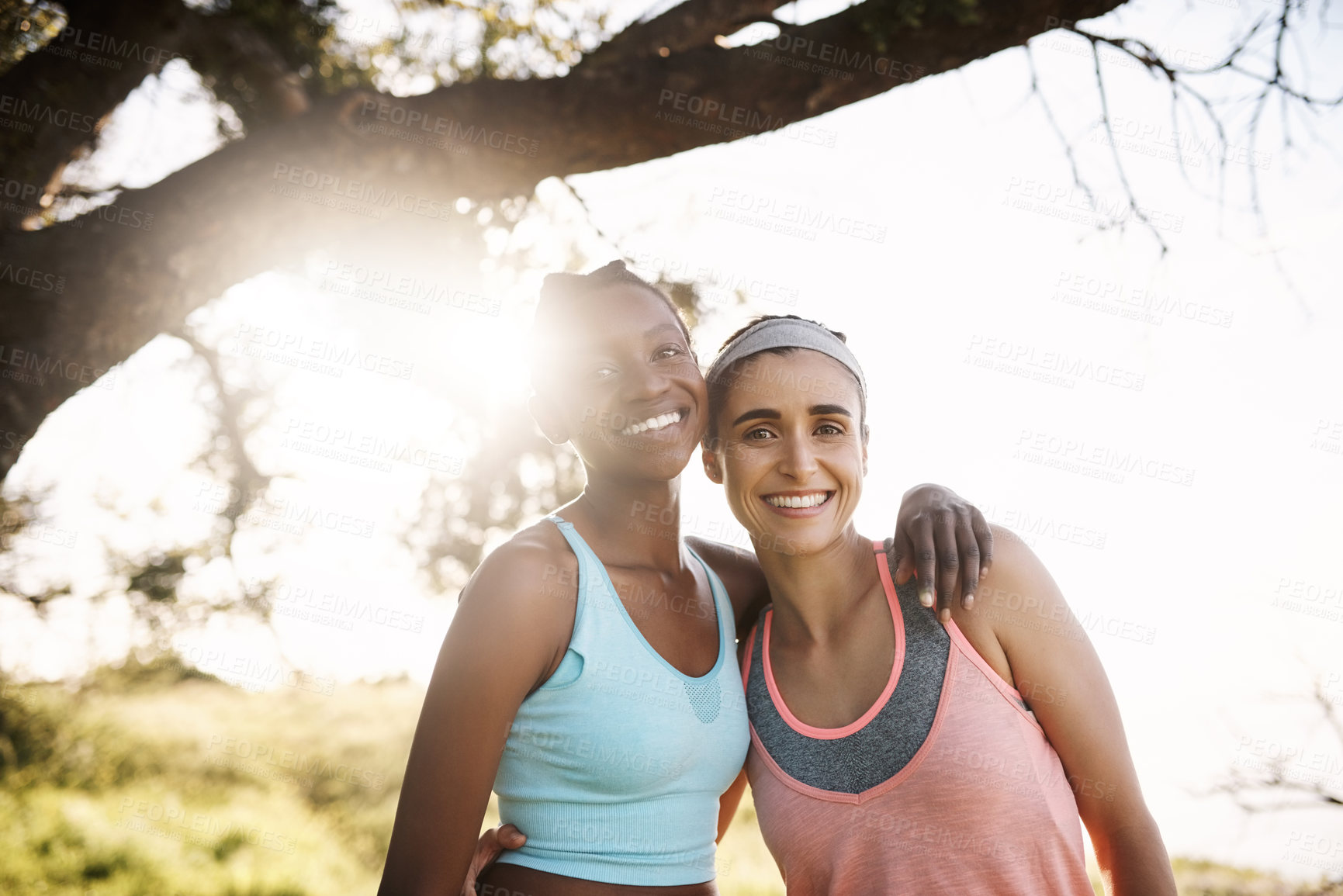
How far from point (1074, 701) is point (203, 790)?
541cm

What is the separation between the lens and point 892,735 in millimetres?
2025

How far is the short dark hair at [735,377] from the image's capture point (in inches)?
93.5

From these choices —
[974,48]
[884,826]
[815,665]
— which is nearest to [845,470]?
[815,665]

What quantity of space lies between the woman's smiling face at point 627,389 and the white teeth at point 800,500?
32cm

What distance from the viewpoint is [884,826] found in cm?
199

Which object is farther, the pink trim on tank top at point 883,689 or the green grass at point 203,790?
the green grass at point 203,790

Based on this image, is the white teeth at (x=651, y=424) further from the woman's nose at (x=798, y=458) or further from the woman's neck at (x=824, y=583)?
the woman's neck at (x=824, y=583)

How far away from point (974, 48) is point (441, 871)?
323cm

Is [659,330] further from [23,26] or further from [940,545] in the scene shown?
[23,26]

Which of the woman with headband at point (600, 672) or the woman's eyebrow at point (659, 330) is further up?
the woman's eyebrow at point (659, 330)

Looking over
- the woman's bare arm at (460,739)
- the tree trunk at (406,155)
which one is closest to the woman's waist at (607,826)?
the woman's bare arm at (460,739)

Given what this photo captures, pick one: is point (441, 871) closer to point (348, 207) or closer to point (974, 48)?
point (348, 207)

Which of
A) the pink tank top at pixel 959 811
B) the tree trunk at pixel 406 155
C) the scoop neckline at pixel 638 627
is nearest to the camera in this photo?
the pink tank top at pixel 959 811

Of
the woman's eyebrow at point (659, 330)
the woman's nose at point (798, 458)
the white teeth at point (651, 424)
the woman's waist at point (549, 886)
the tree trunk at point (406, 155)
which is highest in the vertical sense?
the tree trunk at point (406, 155)
